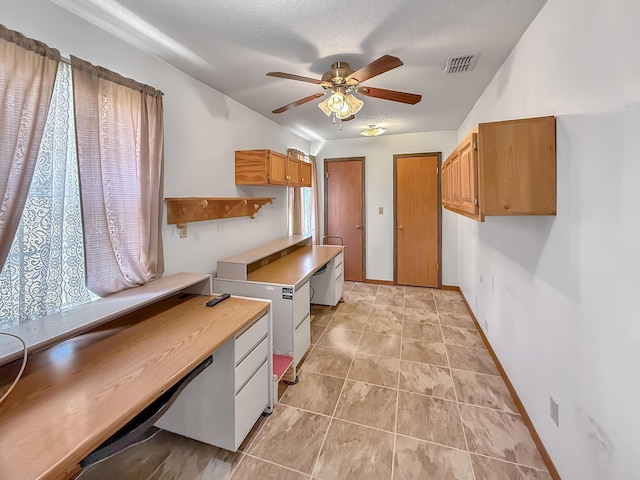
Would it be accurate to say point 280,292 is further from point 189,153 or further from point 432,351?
point 432,351

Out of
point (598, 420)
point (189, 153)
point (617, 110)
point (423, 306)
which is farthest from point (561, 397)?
point (189, 153)

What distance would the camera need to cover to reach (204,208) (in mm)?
2488

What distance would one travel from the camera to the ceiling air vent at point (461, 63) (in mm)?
2182

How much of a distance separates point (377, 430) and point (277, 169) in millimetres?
2499

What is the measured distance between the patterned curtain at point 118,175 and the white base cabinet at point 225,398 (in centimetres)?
78

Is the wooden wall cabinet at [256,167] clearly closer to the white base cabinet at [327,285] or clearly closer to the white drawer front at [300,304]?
the white drawer front at [300,304]

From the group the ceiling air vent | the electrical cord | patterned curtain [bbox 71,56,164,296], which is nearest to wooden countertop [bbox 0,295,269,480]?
the electrical cord

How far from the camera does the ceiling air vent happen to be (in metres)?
2.18

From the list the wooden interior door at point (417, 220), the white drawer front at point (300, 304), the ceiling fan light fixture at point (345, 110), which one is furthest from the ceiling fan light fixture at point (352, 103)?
the wooden interior door at point (417, 220)

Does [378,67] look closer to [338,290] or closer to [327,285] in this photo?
[327,285]

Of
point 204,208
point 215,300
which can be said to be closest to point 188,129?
point 204,208

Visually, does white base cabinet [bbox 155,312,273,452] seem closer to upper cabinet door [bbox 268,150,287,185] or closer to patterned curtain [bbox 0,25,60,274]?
patterned curtain [bbox 0,25,60,274]

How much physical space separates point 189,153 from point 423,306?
11.1 feet

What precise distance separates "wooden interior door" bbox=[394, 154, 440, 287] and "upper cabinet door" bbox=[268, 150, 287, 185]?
2.21 meters
